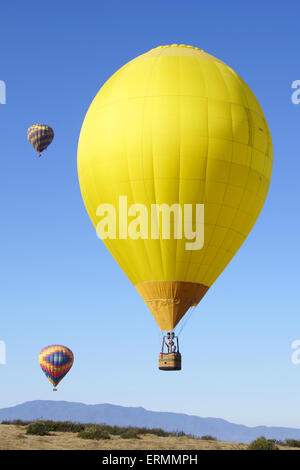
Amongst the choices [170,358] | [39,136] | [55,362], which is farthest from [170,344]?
[39,136]

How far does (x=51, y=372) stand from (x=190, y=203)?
23872mm

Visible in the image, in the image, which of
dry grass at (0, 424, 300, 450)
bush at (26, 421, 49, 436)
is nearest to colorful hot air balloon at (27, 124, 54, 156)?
bush at (26, 421, 49, 436)

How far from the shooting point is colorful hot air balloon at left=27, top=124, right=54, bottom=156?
59469 millimetres

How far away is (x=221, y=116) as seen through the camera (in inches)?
1345

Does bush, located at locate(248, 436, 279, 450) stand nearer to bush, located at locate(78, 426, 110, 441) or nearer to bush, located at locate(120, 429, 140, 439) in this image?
bush, located at locate(120, 429, 140, 439)

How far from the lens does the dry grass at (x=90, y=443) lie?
1145 inches

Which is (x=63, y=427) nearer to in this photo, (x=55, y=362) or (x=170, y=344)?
(x=170, y=344)

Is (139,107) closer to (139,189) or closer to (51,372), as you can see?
(139,189)

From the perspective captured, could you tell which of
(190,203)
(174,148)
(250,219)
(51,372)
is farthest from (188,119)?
(51,372)

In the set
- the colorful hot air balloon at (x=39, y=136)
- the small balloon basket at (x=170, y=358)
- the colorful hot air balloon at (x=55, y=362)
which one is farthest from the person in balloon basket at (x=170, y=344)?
the colorful hot air balloon at (x=39, y=136)

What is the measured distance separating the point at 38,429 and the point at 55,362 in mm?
18382

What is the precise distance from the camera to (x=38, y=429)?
3391 cm
